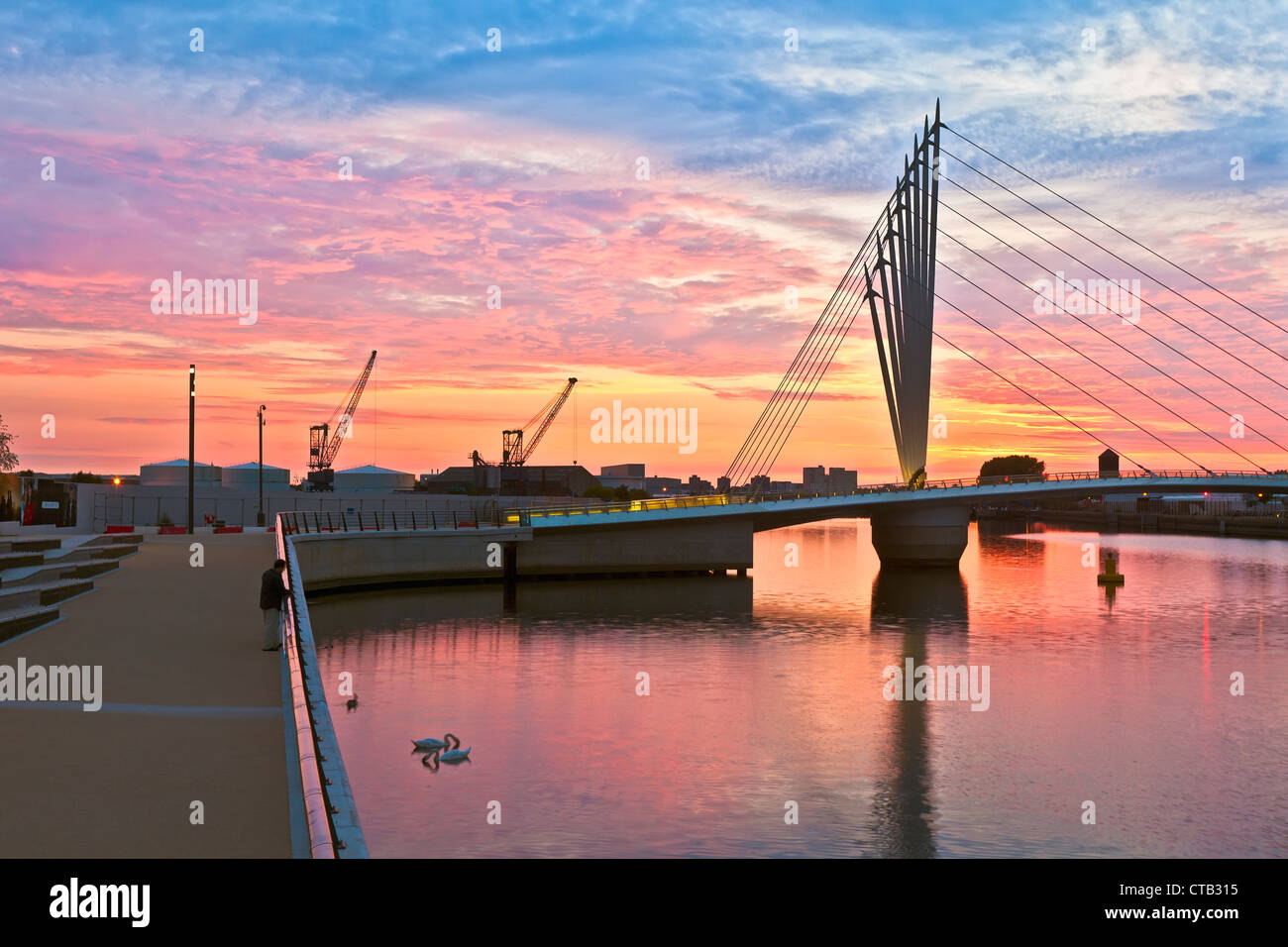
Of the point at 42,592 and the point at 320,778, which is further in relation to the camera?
the point at 42,592

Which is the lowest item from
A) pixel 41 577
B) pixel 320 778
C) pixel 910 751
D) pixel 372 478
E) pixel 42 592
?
pixel 910 751

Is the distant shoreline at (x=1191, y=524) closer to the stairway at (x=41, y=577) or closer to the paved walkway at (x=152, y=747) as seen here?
the stairway at (x=41, y=577)

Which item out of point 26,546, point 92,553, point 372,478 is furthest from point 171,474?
point 26,546

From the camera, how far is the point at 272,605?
19.2 meters

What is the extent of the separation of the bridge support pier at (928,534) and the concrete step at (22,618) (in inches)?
2589

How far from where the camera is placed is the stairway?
21.1m

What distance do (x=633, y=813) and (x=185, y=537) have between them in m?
41.2

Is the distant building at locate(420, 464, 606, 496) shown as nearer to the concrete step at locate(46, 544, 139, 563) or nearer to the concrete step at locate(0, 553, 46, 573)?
the concrete step at locate(46, 544, 139, 563)

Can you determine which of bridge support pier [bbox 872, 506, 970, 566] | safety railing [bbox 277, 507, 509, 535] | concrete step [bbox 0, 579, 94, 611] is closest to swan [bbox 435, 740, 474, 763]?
concrete step [bbox 0, 579, 94, 611]

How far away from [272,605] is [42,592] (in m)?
8.18

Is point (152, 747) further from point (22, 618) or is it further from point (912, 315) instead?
point (912, 315)

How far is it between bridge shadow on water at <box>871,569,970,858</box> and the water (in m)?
0.08
